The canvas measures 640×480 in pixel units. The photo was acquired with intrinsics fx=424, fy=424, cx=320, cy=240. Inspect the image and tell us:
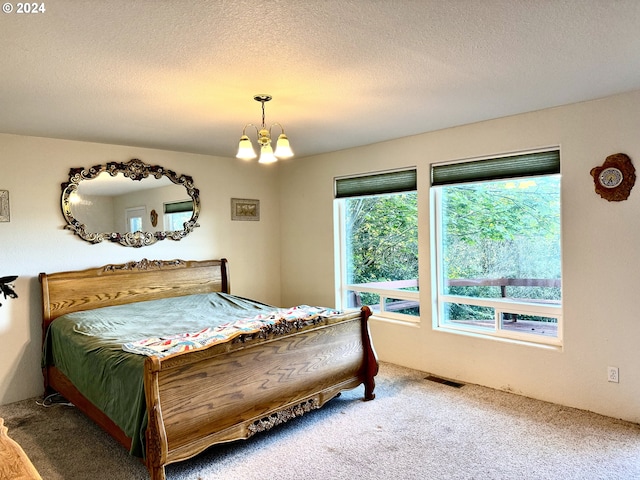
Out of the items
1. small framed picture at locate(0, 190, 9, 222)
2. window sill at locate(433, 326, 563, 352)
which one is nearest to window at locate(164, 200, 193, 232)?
small framed picture at locate(0, 190, 9, 222)

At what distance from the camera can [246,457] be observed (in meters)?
2.54

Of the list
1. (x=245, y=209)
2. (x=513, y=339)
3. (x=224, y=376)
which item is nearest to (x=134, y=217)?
(x=245, y=209)

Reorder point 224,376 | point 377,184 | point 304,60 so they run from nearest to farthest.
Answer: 1. point 304,60
2. point 224,376
3. point 377,184

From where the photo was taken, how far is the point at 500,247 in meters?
3.56

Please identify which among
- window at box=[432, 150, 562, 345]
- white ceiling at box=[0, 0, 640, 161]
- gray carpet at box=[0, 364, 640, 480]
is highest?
white ceiling at box=[0, 0, 640, 161]

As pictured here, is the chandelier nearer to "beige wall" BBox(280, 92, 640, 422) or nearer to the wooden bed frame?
the wooden bed frame

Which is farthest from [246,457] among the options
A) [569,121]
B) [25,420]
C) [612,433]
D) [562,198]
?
[569,121]

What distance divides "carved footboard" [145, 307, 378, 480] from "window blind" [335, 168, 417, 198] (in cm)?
143

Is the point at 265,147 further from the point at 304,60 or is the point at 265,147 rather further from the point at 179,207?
the point at 179,207

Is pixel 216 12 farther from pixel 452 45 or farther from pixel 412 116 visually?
pixel 412 116

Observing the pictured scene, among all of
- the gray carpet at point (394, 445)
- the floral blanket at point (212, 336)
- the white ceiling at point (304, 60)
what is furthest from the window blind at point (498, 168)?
the gray carpet at point (394, 445)

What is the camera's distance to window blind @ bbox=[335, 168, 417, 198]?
4055mm

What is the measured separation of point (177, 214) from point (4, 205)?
1.48m

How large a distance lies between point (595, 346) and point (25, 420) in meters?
4.18
